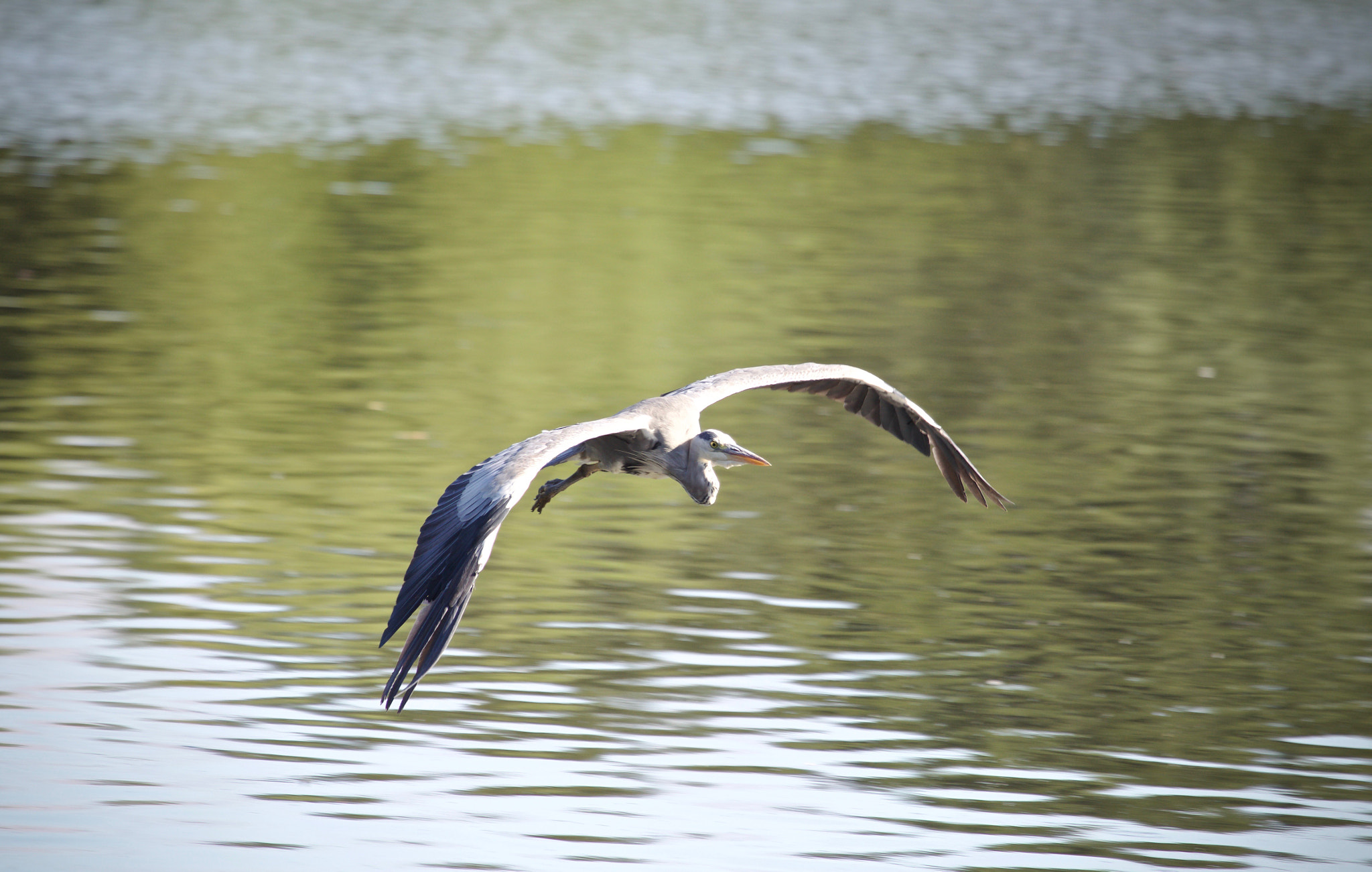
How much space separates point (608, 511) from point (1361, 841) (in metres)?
6.15

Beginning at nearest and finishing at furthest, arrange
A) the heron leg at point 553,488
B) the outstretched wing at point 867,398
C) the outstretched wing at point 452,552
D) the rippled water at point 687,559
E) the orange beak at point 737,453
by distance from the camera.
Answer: the outstretched wing at point 452,552
the rippled water at point 687,559
the orange beak at point 737,453
the heron leg at point 553,488
the outstretched wing at point 867,398

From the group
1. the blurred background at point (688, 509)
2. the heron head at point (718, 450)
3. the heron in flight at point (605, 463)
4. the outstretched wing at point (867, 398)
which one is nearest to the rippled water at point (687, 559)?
the blurred background at point (688, 509)

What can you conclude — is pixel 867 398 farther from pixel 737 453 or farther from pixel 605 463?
pixel 605 463

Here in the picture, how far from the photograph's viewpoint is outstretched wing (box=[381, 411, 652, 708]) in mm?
7172

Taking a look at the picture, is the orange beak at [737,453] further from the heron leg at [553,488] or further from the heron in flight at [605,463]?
the heron leg at [553,488]

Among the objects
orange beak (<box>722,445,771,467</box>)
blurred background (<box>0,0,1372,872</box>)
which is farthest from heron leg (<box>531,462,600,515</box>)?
blurred background (<box>0,0,1372,872</box>)

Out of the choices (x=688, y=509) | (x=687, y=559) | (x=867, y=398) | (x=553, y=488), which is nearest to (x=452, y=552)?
(x=553, y=488)

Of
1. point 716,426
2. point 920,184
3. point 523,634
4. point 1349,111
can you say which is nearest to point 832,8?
point 1349,111

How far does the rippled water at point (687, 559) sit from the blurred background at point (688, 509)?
1.7 inches

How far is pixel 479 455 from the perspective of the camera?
13.8 m

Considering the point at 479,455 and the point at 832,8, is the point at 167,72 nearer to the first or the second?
the point at 832,8

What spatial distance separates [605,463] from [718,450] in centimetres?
71

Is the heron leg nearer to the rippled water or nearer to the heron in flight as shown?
the heron in flight

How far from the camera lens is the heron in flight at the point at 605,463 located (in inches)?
286
